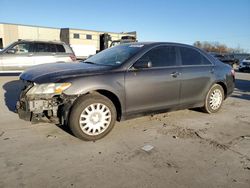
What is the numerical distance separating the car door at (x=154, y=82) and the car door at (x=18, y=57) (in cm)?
832

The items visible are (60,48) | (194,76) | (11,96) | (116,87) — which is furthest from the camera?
(60,48)

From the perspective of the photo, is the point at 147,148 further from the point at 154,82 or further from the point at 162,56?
the point at 162,56

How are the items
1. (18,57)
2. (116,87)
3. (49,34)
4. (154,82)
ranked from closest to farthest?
1. (116,87)
2. (154,82)
3. (18,57)
4. (49,34)

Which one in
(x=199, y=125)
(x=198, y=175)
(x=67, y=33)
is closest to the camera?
(x=198, y=175)

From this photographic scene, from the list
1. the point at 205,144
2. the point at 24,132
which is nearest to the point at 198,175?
the point at 205,144

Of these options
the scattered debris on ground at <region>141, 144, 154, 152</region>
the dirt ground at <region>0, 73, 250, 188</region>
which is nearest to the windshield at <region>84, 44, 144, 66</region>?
the dirt ground at <region>0, 73, 250, 188</region>

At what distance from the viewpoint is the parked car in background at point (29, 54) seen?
38.2 feet

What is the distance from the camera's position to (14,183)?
3.02 m

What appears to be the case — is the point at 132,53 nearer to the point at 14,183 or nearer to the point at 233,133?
the point at 233,133

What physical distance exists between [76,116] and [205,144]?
218cm

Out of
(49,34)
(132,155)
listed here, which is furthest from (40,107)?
(49,34)

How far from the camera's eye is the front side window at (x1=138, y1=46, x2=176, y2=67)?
202 inches

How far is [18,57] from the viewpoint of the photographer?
11.8 m

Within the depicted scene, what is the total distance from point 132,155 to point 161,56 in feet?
7.56
